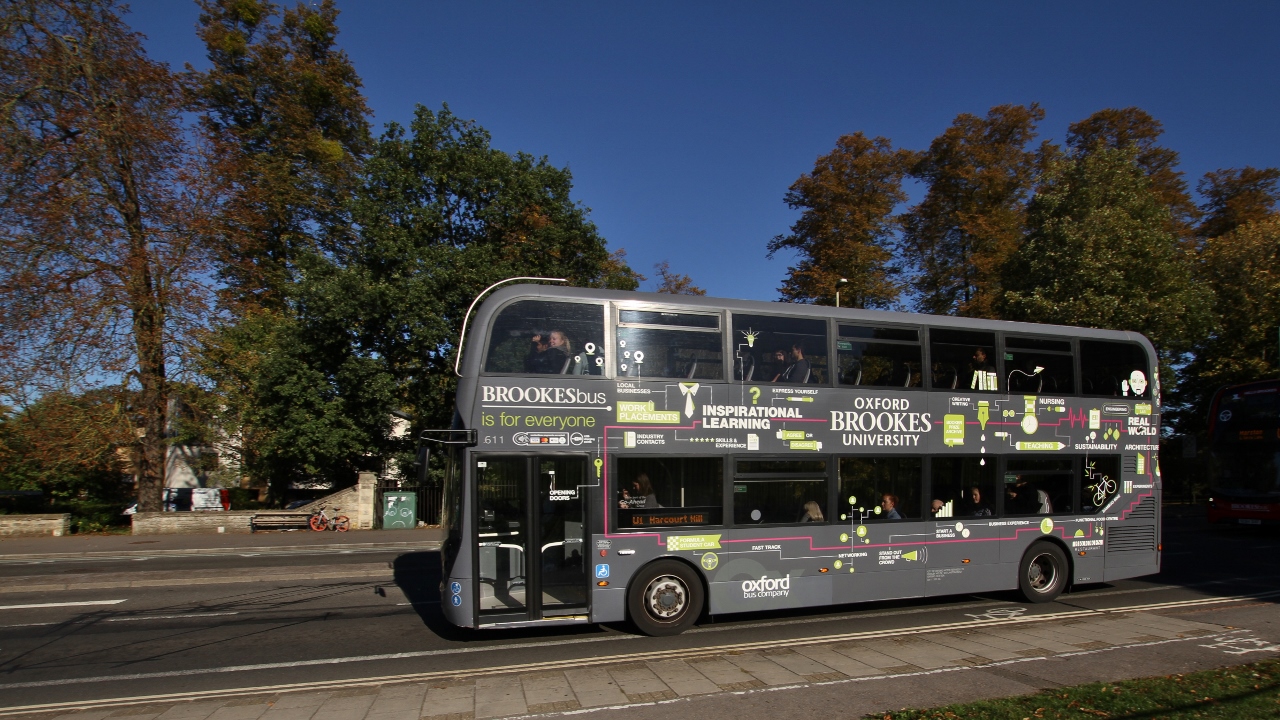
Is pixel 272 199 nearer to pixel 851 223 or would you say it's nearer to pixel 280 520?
pixel 280 520

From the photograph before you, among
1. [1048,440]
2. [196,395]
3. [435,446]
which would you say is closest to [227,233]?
[196,395]

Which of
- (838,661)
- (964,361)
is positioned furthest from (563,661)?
(964,361)

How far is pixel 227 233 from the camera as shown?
2584 cm

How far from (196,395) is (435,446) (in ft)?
64.3

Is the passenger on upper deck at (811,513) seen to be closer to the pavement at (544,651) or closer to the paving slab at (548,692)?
the pavement at (544,651)

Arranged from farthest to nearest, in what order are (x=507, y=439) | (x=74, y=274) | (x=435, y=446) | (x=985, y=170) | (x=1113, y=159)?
(x=985, y=170), (x=1113, y=159), (x=74, y=274), (x=435, y=446), (x=507, y=439)

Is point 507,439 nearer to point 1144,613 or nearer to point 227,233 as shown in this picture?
point 1144,613

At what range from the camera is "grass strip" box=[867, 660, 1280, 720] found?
5926 millimetres

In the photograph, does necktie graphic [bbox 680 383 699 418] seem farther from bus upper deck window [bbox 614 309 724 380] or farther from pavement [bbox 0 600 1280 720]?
pavement [bbox 0 600 1280 720]

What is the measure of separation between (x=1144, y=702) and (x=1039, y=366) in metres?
6.06

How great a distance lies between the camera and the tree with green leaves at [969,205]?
32500mm

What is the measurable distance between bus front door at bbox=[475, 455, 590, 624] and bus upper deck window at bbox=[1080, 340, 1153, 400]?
27.3 feet

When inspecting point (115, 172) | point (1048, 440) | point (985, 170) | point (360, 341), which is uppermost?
point (985, 170)

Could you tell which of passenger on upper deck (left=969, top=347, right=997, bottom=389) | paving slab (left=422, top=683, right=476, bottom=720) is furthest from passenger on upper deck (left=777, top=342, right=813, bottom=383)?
paving slab (left=422, top=683, right=476, bottom=720)
